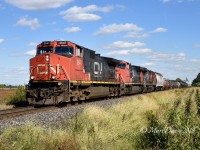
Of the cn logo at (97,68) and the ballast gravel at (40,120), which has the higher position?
the cn logo at (97,68)

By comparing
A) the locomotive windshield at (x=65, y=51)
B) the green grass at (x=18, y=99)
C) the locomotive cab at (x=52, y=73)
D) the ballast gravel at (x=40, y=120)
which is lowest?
the ballast gravel at (x=40, y=120)

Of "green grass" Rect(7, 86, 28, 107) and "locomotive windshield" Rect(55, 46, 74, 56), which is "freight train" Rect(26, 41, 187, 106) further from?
"green grass" Rect(7, 86, 28, 107)

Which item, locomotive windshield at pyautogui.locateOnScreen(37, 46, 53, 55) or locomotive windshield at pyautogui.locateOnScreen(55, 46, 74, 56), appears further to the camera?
locomotive windshield at pyautogui.locateOnScreen(37, 46, 53, 55)

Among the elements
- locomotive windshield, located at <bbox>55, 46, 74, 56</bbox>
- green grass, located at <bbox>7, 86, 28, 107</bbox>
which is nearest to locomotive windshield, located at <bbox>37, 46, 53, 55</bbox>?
locomotive windshield, located at <bbox>55, 46, 74, 56</bbox>

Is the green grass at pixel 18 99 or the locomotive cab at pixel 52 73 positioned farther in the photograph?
the green grass at pixel 18 99

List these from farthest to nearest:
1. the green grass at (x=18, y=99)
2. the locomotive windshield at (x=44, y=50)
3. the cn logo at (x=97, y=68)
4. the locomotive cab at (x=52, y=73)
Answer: the cn logo at (x=97, y=68), the green grass at (x=18, y=99), the locomotive windshield at (x=44, y=50), the locomotive cab at (x=52, y=73)

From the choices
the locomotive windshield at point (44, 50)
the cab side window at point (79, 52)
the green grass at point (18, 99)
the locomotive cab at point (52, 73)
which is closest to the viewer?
the locomotive cab at point (52, 73)

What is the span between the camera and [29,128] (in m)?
10.2

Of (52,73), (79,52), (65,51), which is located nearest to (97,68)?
(79,52)

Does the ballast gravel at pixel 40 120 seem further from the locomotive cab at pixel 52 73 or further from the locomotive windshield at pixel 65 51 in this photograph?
the locomotive windshield at pixel 65 51

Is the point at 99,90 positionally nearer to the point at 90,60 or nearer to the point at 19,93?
Answer: the point at 90,60

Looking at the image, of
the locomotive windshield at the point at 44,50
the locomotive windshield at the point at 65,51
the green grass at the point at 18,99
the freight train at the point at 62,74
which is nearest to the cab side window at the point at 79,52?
the freight train at the point at 62,74

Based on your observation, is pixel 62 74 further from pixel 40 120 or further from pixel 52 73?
pixel 40 120

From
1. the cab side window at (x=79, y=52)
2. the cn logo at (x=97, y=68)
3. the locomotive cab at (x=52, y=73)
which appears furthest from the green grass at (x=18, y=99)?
the cab side window at (x=79, y=52)
